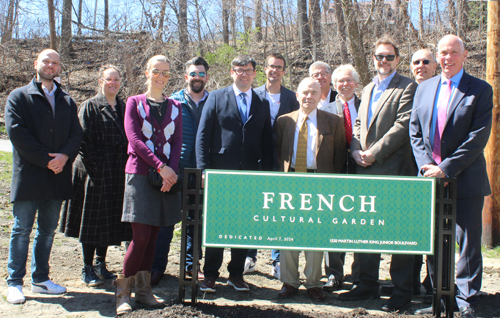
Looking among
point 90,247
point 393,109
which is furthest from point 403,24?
point 90,247

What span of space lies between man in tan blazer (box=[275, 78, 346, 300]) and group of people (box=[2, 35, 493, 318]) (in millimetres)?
12

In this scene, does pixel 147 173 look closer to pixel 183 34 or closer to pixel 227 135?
pixel 227 135

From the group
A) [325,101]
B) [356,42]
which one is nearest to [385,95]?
[325,101]

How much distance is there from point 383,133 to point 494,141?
9.53ft

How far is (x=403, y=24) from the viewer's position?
39.8 ft

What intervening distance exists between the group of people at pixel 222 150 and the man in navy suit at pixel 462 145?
0.4 inches

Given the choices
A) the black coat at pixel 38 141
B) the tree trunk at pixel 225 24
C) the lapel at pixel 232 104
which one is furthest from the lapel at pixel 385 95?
the tree trunk at pixel 225 24

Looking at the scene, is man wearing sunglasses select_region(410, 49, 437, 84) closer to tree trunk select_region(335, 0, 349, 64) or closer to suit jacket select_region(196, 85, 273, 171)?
suit jacket select_region(196, 85, 273, 171)

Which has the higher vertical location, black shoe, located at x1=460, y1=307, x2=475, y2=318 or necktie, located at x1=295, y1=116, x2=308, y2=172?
necktie, located at x1=295, y1=116, x2=308, y2=172

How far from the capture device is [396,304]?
4121 mm

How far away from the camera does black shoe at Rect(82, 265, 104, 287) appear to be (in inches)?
185

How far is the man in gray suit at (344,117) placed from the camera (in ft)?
16.0

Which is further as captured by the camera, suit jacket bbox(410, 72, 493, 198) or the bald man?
the bald man

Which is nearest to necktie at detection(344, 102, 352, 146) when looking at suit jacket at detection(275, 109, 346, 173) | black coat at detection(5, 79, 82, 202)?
suit jacket at detection(275, 109, 346, 173)
